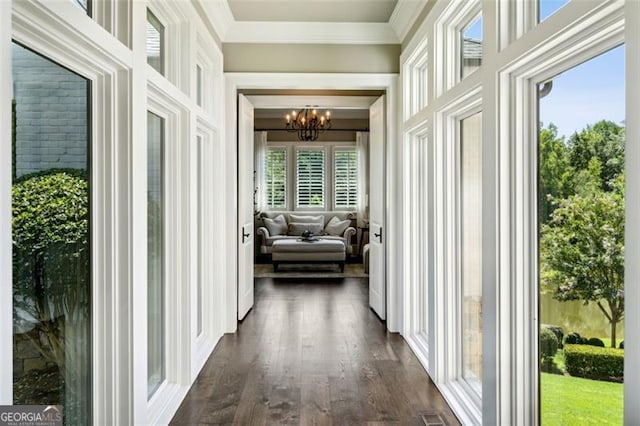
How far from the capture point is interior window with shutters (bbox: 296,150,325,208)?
972 centimetres

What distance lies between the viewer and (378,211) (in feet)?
15.8

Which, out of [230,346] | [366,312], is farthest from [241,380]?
[366,312]

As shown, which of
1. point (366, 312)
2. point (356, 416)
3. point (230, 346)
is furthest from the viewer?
point (366, 312)

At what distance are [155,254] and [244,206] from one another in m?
2.12

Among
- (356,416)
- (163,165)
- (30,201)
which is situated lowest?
(356,416)

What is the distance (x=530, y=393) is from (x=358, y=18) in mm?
3439

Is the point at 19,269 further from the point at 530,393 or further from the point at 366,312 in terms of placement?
the point at 366,312

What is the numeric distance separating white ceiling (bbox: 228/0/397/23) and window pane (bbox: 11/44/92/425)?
94.6 inches

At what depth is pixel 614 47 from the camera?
4.80ft

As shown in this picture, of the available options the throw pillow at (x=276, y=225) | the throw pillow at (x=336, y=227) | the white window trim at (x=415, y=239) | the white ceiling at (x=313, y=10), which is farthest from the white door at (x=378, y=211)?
the throw pillow at (x=276, y=225)

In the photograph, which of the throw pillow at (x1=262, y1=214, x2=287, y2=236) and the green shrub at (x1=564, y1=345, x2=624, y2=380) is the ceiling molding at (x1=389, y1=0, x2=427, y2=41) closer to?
the green shrub at (x1=564, y1=345, x2=624, y2=380)

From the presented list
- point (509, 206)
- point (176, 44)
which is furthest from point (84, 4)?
point (509, 206)

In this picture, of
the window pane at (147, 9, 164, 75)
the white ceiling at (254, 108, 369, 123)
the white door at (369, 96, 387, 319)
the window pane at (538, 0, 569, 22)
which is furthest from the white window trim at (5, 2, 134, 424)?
the white ceiling at (254, 108, 369, 123)

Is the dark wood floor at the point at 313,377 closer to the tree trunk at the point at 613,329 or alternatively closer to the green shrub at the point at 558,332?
the green shrub at the point at 558,332
